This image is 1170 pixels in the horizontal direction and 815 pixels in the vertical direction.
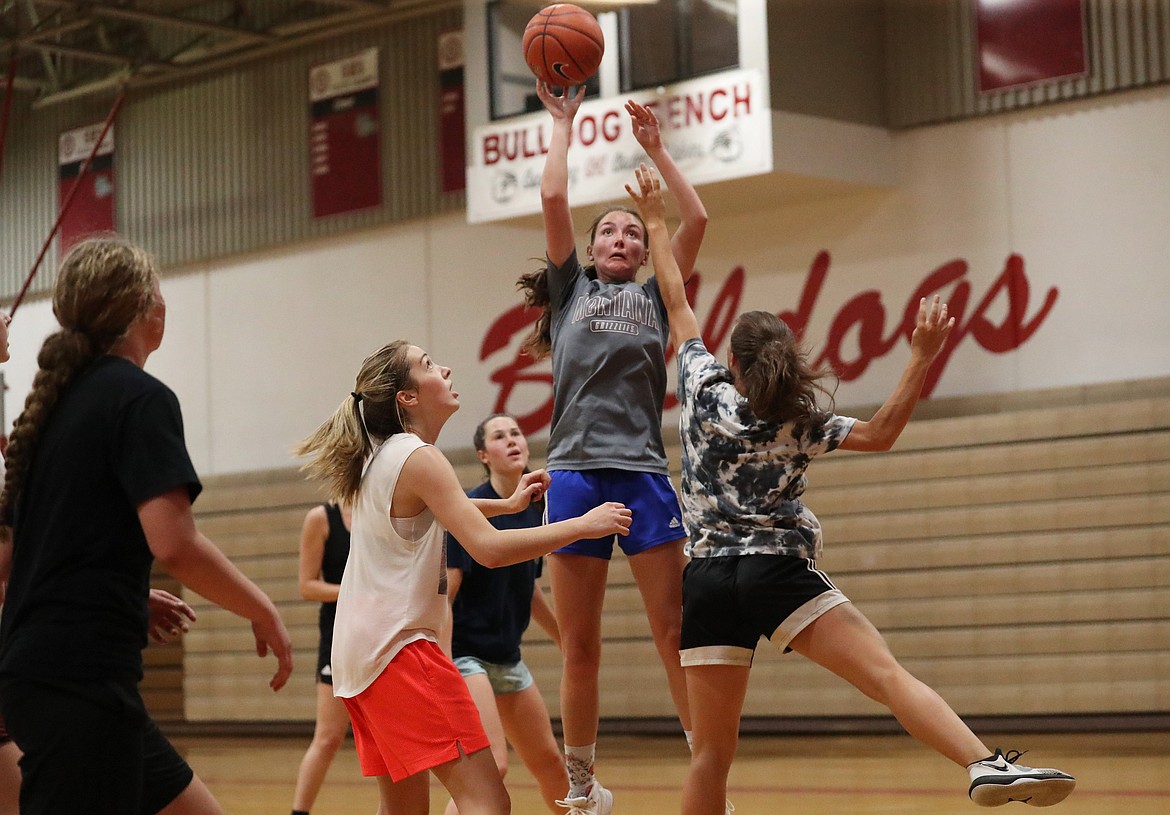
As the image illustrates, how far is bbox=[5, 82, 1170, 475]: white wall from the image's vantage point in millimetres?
10875

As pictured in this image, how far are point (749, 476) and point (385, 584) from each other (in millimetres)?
1172

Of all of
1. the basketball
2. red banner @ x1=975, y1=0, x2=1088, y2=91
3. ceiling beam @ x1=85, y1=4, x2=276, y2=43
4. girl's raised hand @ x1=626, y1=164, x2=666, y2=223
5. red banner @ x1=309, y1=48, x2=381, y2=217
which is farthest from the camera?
red banner @ x1=309, y1=48, x2=381, y2=217

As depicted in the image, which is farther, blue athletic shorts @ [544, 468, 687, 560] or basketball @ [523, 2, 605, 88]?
basketball @ [523, 2, 605, 88]

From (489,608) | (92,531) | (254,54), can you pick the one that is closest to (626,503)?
(489,608)

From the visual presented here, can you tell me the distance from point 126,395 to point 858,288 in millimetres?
9447

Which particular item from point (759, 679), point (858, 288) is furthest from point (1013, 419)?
point (759, 679)

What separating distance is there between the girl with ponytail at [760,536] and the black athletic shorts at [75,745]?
1.97 meters

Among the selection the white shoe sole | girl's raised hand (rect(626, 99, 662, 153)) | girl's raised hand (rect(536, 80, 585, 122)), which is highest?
girl's raised hand (rect(536, 80, 585, 122))

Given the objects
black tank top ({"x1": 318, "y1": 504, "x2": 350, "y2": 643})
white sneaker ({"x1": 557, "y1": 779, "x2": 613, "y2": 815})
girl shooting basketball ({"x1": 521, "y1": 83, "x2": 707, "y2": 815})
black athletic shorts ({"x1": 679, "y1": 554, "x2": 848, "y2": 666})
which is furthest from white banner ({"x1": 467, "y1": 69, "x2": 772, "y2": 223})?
black athletic shorts ({"x1": 679, "y1": 554, "x2": 848, "y2": 666})

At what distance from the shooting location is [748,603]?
176 inches

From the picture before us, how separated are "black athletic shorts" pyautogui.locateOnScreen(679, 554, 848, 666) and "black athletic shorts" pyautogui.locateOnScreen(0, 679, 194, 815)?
194 centimetres

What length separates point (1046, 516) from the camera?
10.8m

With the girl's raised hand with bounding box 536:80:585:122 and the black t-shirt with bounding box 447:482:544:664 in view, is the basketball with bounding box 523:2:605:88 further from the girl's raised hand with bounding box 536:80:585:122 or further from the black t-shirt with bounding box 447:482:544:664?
the black t-shirt with bounding box 447:482:544:664

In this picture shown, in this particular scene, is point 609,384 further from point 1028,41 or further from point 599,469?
point 1028,41
